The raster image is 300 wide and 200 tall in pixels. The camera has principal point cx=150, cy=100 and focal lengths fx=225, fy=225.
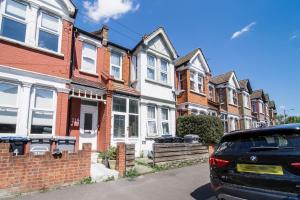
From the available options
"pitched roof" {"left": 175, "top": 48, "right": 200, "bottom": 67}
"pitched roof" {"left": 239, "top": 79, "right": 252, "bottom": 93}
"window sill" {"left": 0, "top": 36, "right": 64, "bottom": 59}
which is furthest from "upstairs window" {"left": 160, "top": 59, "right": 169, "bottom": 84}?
"pitched roof" {"left": 239, "top": 79, "right": 252, "bottom": 93}

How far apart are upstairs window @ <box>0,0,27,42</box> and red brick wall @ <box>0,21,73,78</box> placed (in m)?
0.48

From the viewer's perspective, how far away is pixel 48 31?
10344mm

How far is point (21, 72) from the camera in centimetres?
909

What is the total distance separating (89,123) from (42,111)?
314 centimetres

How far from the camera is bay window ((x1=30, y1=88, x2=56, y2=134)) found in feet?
30.7

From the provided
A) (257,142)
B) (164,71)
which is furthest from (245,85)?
(257,142)

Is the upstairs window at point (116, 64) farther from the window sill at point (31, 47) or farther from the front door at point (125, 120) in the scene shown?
the window sill at point (31, 47)

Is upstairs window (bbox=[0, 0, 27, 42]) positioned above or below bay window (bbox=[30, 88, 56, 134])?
above

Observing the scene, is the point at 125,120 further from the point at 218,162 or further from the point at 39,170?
the point at 218,162

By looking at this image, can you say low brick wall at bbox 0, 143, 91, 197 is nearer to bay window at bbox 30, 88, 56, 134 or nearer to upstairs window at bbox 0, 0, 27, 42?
bay window at bbox 30, 88, 56, 134

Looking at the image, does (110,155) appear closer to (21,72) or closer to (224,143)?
(21,72)

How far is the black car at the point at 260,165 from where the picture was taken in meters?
3.32

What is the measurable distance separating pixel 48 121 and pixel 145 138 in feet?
19.3

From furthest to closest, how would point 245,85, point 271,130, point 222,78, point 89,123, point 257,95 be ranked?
point 257,95 → point 245,85 → point 222,78 → point 89,123 → point 271,130
